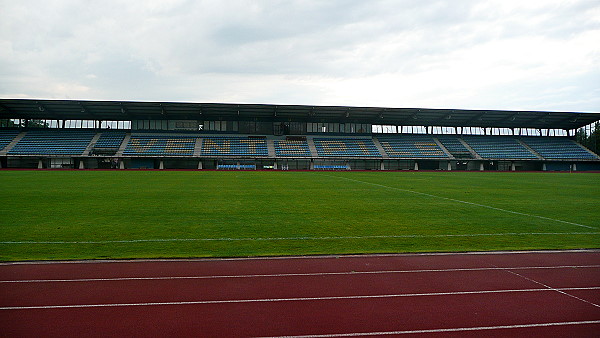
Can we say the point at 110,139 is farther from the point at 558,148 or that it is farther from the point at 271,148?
the point at 558,148

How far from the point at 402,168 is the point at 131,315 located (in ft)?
200

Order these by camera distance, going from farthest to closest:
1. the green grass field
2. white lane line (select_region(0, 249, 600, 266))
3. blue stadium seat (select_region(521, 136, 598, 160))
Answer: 1. blue stadium seat (select_region(521, 136, 598, 160))
2. the green grass field
3. white lane line (select_region(0, 249, 600, 266))

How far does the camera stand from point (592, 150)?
225 feet

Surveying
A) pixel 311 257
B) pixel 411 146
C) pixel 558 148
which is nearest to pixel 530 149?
pixel 558 148

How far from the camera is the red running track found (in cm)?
551

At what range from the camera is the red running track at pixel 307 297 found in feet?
18.1

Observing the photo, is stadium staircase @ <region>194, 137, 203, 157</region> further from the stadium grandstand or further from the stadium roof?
the stadium roof

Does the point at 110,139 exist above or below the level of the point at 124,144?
above

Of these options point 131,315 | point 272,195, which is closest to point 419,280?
point 131,315

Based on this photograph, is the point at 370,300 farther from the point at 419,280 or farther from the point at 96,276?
the point at 96,276

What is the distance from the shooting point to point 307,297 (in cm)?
664

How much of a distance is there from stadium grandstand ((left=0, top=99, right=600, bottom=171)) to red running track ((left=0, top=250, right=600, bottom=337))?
171 ft

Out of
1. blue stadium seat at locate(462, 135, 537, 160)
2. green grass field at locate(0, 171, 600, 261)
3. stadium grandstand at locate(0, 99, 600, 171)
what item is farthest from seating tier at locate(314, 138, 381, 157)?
green grass field at locate(0, 171, 600, 261)

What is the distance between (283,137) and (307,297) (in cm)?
6244
